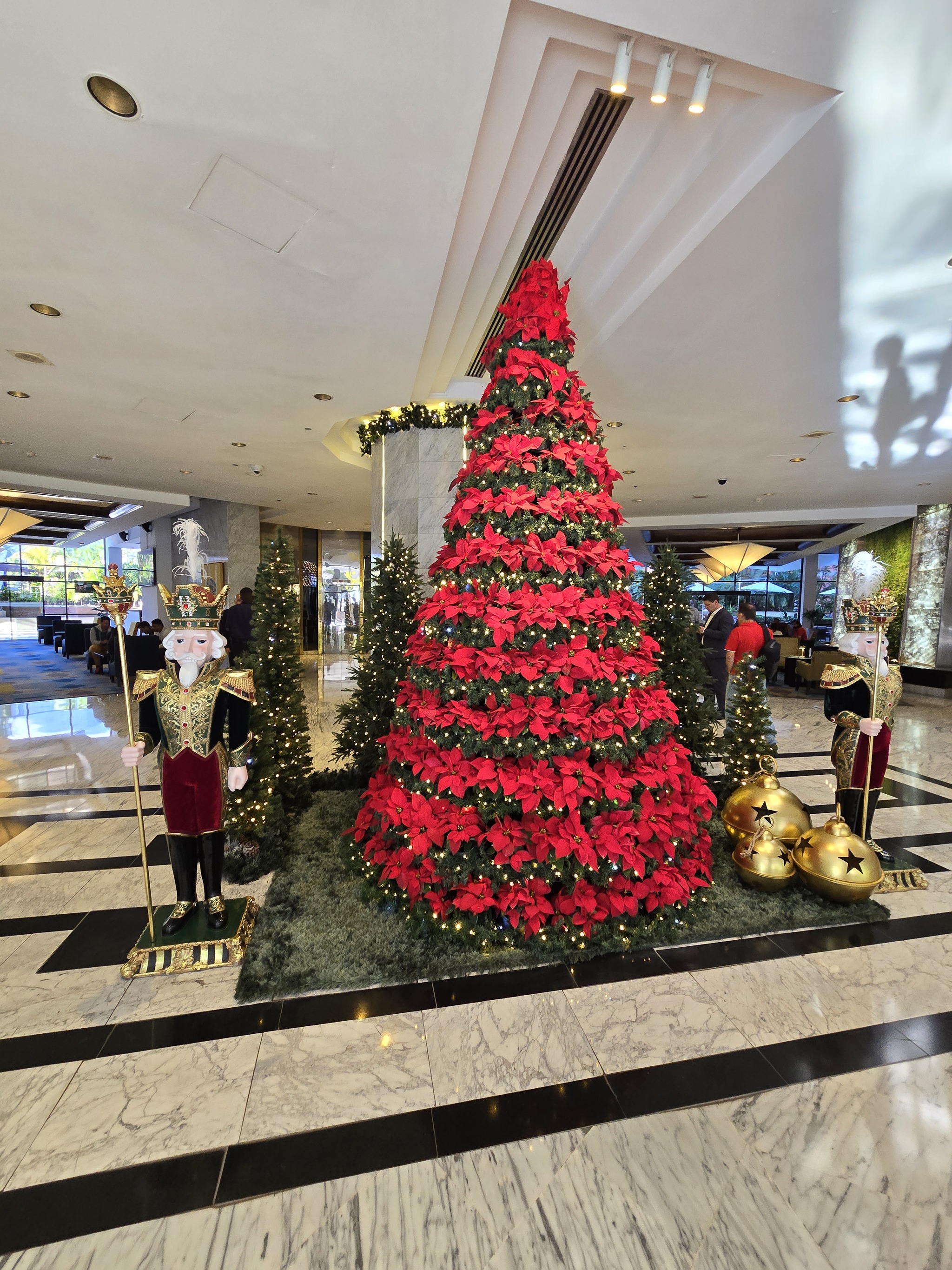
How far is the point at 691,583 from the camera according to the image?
4.47 metres

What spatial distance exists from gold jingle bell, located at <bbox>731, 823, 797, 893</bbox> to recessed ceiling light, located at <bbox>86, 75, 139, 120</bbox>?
4.46 meters

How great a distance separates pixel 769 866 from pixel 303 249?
168 inches

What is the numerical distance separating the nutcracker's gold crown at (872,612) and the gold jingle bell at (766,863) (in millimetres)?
1231

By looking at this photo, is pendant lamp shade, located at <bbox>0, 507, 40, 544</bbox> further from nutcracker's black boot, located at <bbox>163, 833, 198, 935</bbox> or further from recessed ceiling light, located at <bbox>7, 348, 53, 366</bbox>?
nutcracker's black boot, located at <bbox>163, 833, 198, 935</bbox>

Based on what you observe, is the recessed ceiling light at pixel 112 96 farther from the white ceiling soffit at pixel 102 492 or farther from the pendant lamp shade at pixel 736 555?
the pendant lamp shade at pixel 736 555

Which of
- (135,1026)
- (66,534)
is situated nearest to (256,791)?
(135,1026)

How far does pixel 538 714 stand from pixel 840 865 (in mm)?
1838

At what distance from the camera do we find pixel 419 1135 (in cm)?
157

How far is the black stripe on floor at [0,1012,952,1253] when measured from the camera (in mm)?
1370

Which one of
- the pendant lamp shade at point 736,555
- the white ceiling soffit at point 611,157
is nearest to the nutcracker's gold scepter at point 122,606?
the white ceiling soffit at point 611,157

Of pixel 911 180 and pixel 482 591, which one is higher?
pixel 911 180

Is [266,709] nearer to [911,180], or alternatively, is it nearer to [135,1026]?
[135,1026]

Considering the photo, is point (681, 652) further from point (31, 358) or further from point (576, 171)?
point (31, 358)

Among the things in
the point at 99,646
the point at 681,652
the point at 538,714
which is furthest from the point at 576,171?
the point at 99,646
